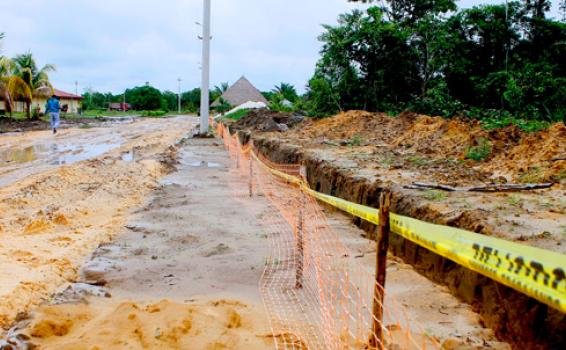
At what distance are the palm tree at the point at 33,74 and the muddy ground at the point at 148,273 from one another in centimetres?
3269

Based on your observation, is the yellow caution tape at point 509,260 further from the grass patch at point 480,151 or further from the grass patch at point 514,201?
the grass patch at point 480,151

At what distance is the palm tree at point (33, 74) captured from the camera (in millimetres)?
38188

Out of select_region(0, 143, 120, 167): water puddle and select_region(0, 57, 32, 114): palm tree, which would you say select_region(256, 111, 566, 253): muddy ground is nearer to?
select_region(0, 143, 120, 167): water puddle

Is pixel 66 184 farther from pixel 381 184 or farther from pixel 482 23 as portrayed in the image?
pixel 482 23

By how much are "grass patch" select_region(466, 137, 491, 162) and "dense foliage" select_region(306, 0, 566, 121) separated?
8956 millimetres

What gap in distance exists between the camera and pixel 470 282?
3854 millimetres

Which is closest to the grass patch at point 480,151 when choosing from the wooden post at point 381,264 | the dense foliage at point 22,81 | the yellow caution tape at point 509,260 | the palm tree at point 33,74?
the wooden post at point 381,264

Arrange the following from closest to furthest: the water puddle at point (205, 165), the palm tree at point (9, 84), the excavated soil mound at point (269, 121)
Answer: the water puddle at point (205, 165), the excavated soil mound at point (269, 121), the palm tree at point (9, 84)

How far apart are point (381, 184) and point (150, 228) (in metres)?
3.30

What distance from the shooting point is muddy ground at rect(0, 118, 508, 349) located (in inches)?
139

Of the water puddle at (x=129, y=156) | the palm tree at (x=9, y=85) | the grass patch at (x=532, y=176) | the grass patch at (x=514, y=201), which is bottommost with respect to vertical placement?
the water puddle at (x=129, y=156)

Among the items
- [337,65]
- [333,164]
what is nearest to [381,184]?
[333,164]

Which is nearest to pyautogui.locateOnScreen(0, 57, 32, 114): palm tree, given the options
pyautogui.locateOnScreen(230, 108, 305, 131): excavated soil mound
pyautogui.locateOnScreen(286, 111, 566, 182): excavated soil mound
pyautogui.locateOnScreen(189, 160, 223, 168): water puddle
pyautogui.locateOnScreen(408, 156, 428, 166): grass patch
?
pyautogui.locateOnScreen(230, 108, 305, 131): excavated soil mound

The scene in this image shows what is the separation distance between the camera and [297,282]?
458cm
